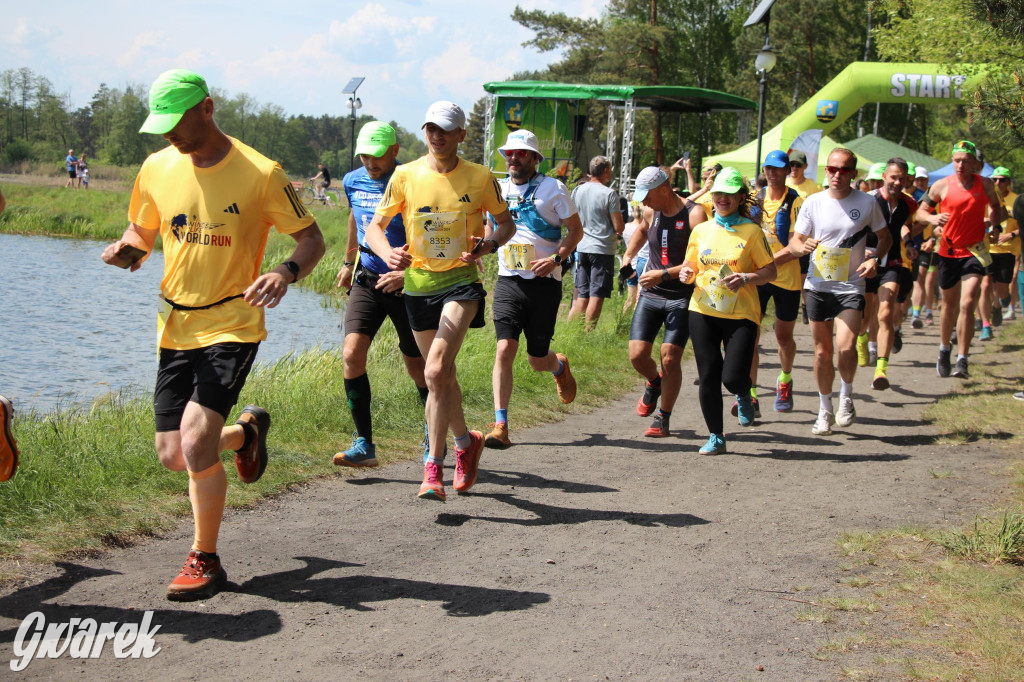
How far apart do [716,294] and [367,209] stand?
2.54m

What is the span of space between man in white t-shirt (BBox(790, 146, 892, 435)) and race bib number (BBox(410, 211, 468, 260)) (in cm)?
351

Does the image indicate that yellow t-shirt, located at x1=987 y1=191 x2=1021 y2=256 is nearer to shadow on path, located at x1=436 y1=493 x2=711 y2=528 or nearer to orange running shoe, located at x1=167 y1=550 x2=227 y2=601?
shadow on path, located at x1=436 y1=493 x2=711 y2=528

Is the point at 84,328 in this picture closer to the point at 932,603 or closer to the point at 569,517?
the point at 569,517

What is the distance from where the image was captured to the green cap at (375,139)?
6617 mm

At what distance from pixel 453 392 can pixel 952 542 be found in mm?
2758

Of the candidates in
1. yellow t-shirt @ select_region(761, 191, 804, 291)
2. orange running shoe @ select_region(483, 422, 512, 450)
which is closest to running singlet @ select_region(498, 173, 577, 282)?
orange running shoe @ select_region(483, 422, 512, 450)

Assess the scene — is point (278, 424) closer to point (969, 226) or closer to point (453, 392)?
point (453, 392)

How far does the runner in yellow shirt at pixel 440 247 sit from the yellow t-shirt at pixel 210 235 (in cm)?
130

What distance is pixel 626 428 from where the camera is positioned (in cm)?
872

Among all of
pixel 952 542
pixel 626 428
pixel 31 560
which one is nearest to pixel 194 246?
pixel 31 560

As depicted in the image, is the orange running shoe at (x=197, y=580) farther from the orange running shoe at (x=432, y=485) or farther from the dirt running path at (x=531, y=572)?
the orange running shoe at (x=432, y=485)

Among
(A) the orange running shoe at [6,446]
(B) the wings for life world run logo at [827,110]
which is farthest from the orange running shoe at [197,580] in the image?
(B) the wings for life world run logo at [827,110]

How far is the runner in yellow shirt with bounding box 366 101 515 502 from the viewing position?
5707mm

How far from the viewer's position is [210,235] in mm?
4359
